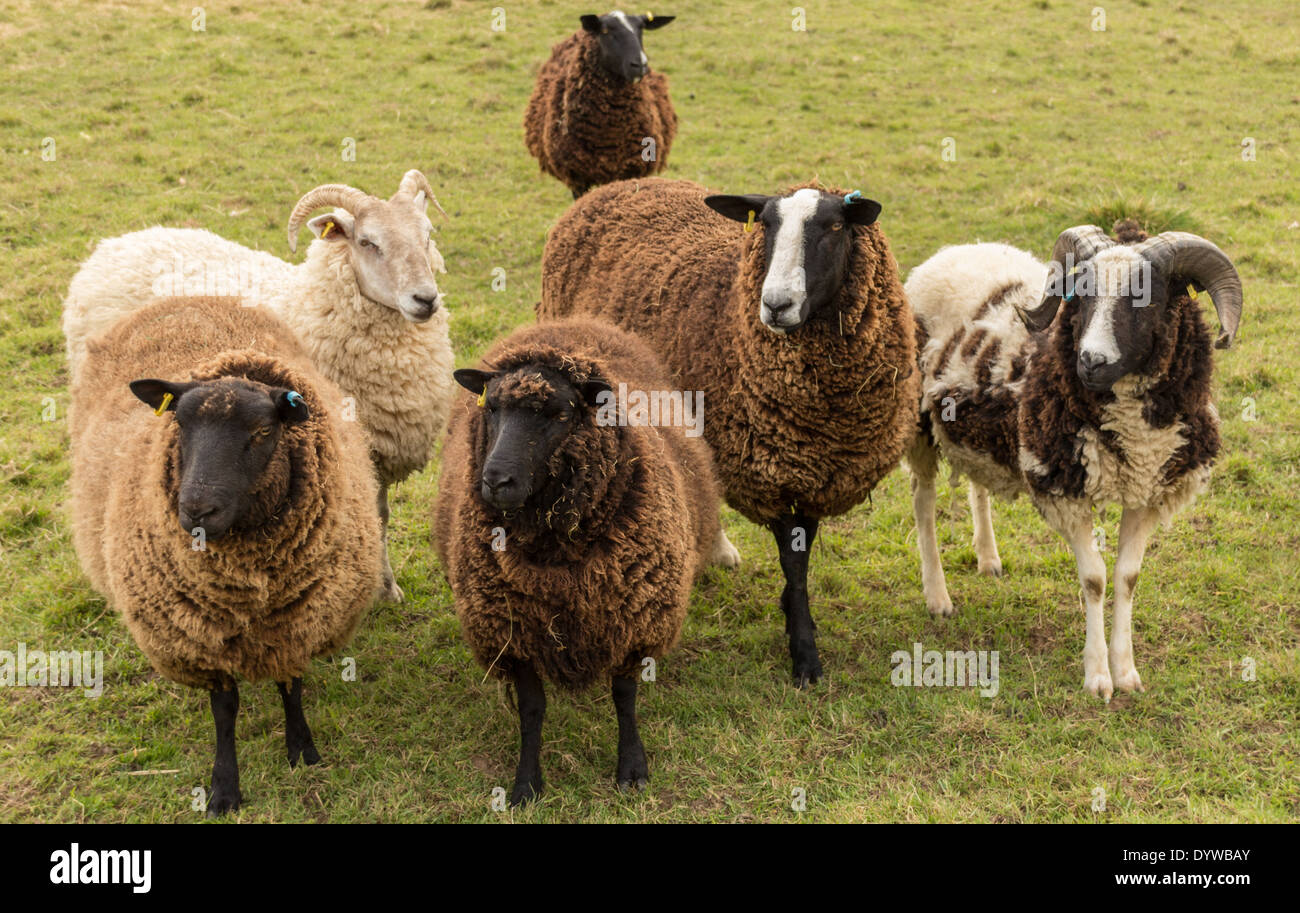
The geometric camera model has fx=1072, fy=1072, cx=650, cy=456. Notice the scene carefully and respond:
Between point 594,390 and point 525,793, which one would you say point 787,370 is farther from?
point 525,793

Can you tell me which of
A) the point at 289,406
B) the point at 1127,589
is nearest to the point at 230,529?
the point at 289,406

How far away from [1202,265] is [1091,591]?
168 cm

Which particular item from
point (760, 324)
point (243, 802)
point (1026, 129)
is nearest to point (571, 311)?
point (760, 324)

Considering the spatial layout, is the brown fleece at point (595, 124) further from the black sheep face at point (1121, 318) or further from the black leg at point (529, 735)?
the black leg at point (529, 735)

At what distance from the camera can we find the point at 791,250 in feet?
16.6

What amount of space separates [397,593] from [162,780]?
180 centimetres

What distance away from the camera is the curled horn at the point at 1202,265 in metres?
4.94

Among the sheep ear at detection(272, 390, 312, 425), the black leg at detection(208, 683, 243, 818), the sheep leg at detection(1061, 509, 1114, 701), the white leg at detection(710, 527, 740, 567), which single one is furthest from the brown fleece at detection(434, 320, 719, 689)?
the sheep leg at detection(1061, 509, 1114, 701)

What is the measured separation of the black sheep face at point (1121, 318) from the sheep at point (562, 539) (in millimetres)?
1996

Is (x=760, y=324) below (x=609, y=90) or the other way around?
below

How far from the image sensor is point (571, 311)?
711 cm

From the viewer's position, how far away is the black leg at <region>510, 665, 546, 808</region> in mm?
4672
